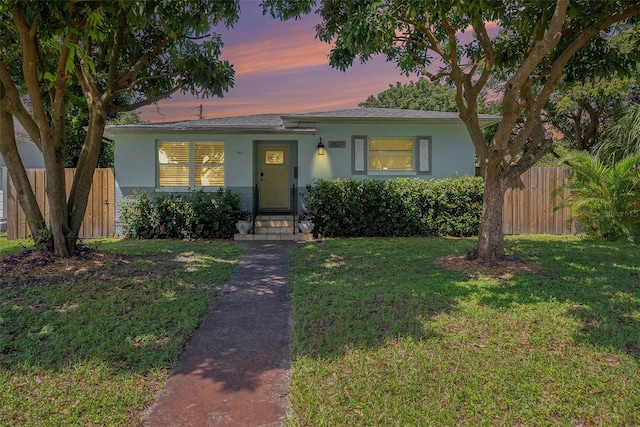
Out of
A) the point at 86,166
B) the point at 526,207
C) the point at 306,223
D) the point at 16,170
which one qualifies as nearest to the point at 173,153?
the point at 86,166

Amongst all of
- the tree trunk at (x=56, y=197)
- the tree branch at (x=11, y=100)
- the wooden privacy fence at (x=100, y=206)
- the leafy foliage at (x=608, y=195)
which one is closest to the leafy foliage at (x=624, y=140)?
the leafy foliage at (x=608, y=195)

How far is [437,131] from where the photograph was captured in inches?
430

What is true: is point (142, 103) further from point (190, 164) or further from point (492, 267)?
point (492, 267)

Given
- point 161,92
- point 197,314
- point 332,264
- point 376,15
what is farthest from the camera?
point 161,92

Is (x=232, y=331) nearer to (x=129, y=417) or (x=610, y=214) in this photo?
(x=129, y=417)

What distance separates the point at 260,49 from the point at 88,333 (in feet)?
29.8

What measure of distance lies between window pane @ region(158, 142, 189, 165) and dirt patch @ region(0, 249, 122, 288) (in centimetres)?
467

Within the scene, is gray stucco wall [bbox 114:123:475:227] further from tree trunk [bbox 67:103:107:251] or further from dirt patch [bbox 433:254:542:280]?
dirt patch [bbox 433:254:542:280]

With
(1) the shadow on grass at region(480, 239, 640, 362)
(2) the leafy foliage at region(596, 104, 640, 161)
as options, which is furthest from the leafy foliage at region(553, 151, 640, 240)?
(1) the shadow on grass at region(480, 239, 640, 362)

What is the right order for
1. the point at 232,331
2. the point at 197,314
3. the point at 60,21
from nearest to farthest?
1. the point at 232,331
2. the point at 197,314
3. the point at 60,21

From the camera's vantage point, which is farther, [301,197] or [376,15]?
[301,197]

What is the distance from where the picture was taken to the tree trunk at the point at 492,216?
6.07 meters

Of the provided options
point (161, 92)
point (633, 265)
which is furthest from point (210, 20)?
point (633, 265)

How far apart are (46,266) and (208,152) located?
18.7 ft
